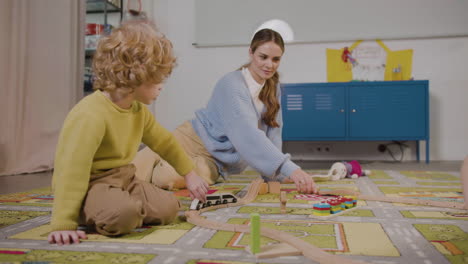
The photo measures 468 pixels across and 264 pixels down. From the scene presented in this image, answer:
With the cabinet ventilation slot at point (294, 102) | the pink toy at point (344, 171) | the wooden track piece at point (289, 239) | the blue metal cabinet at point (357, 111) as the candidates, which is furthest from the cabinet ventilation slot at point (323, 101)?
the wooden track piece at point (289, 239)

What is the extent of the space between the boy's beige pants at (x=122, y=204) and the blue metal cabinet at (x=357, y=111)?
254 centimetres

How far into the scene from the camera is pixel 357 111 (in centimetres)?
342

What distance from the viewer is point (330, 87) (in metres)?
3.48

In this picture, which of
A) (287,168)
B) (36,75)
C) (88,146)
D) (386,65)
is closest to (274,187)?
(287,168)

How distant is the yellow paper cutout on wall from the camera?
365 centimetres

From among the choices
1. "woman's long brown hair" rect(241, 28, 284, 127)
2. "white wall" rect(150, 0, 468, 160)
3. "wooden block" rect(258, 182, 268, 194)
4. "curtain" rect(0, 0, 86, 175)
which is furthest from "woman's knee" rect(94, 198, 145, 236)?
"white wall" rect(150, 0, 468, 160)

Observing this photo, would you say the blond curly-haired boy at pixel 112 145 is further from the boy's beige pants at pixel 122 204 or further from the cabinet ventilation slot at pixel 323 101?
the cabinet ventilation slot at pixel 323 101

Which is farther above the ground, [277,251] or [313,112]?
[313,112]

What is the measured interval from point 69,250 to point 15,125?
2036mm

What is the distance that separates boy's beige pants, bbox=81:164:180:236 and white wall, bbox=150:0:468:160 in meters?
2.91

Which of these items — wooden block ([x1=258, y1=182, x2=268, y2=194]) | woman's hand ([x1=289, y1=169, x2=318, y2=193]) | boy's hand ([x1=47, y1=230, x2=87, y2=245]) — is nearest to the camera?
boy's hand ([x1=47, y1=230, x2=87, y2=245])

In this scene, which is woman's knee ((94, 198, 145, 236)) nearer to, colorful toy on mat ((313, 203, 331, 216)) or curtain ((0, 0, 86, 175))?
colorful toy on mat ((313, 203, 331, 216))

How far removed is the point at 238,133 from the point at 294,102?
2052 mm

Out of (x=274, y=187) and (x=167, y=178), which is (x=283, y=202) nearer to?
(x=274, y=187)
